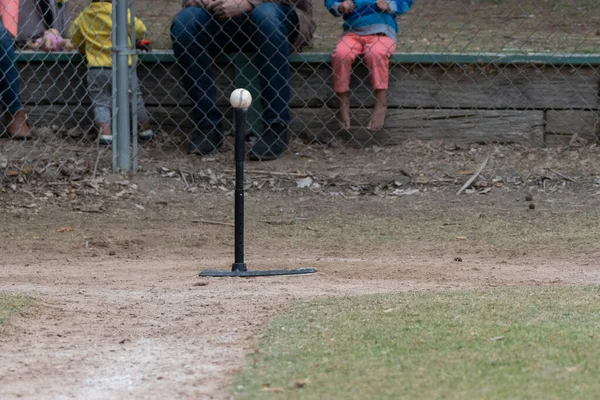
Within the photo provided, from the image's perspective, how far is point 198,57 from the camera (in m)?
7.54

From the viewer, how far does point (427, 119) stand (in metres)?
7.96

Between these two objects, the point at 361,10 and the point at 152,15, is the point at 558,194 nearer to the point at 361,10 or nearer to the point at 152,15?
the point at 361,10

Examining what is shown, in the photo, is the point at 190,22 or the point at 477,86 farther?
the point at 477,86

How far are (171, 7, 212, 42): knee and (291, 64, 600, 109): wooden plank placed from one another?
2.76 feet

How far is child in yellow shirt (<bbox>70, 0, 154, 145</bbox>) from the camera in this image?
7523 millimetres

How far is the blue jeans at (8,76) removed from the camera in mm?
7367

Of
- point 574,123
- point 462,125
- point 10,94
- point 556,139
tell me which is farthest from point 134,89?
point 574,123

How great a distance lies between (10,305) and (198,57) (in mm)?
3398

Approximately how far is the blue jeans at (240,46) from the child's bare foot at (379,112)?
621mm

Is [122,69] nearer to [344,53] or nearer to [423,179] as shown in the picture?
[344,53]

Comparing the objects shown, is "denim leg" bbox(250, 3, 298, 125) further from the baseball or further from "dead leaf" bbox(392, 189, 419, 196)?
the baseball

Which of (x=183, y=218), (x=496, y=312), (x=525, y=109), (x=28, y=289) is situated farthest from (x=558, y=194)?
(x=28, y=289)

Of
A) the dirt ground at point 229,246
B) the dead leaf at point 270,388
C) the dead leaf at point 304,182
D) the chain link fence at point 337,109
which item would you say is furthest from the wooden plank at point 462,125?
the dead leaf at point 270,388

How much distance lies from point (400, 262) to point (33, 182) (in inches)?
112
